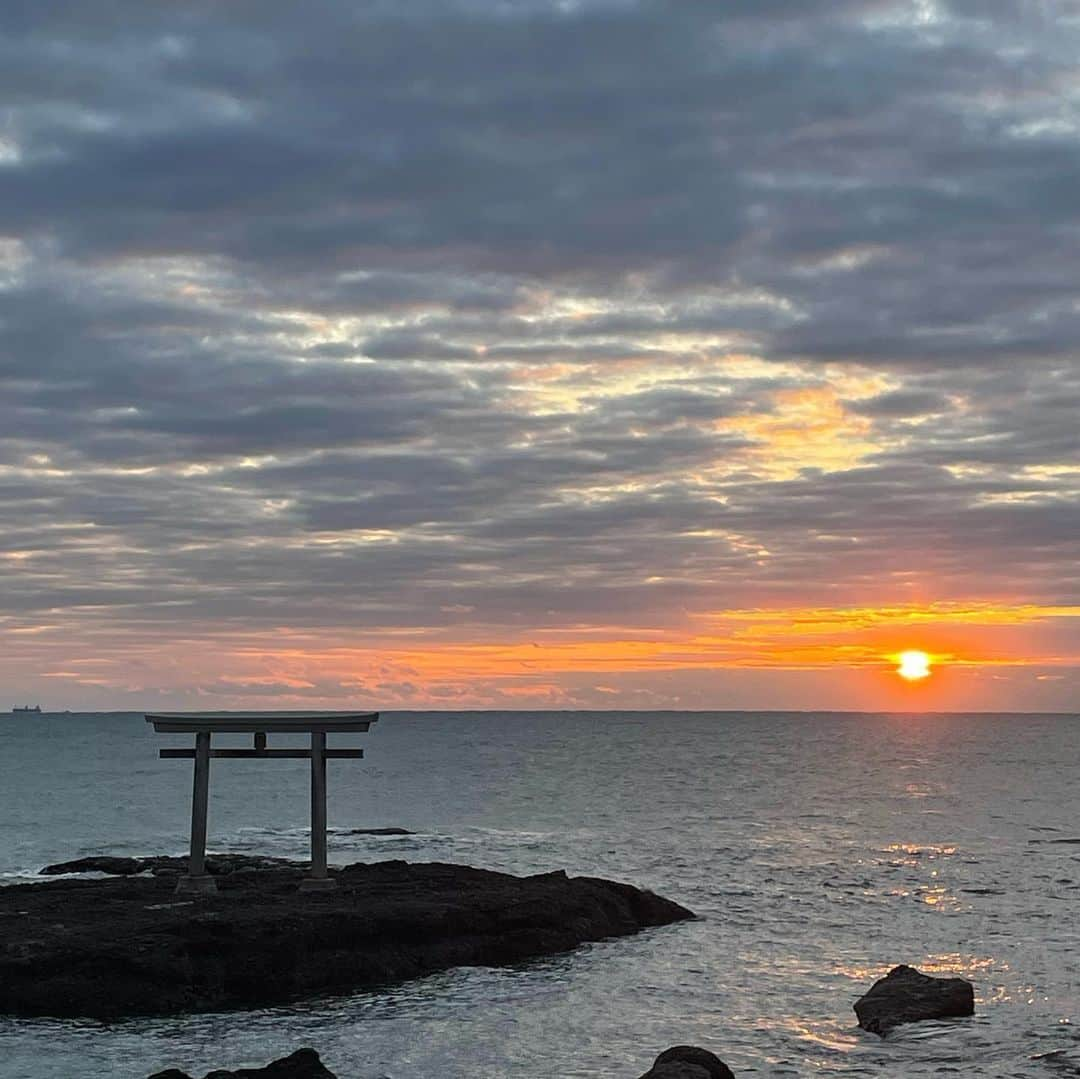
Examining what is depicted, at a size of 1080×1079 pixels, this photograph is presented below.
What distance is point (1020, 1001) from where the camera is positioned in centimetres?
2369

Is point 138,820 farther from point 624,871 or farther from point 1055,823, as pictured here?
point 1055,823

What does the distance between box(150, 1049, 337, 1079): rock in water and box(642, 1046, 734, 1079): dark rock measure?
3.81 meters

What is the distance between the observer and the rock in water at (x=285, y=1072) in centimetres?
1608

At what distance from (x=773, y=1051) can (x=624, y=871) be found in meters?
23.7

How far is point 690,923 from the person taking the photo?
32094 mm

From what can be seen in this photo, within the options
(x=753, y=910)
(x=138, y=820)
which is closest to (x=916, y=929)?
(x=753, y=910)

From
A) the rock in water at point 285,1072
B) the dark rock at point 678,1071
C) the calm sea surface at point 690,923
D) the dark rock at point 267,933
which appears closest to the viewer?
the rock in water at point 285,1072

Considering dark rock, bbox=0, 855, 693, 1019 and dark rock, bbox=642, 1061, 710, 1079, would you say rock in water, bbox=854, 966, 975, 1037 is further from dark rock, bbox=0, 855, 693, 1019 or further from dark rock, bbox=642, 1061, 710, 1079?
dark rock, bbox=0, 855, 693, 1019

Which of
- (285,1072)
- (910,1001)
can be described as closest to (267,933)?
(285,1072)

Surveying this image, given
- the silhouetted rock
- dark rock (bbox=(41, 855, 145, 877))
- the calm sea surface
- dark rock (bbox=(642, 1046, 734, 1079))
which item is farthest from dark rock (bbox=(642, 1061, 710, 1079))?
dark rock (bbox=(41, 855, 145, 877))

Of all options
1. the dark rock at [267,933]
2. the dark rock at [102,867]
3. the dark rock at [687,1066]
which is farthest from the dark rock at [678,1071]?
the dark rock at [102,867]

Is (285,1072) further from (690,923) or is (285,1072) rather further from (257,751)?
(690,923)

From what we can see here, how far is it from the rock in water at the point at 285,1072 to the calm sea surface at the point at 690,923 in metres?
2.51

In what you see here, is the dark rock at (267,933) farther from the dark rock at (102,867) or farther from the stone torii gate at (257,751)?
the dark rock at (102,867)
